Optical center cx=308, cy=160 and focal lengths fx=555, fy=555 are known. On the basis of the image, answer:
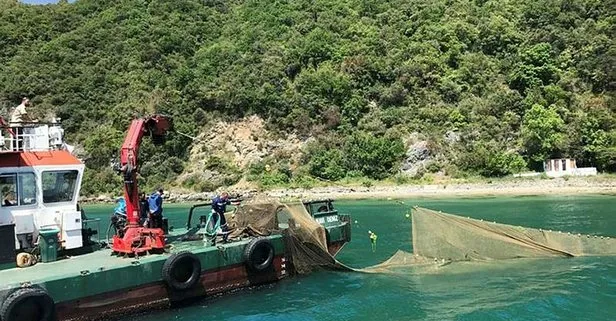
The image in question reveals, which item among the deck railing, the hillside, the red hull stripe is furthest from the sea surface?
the hillside

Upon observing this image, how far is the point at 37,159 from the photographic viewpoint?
14.2m

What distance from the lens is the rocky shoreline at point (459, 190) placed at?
51950 mm

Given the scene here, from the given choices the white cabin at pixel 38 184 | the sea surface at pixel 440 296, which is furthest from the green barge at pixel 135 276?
the white cabin at pixel 38 184

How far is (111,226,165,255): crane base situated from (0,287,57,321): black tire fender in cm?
287

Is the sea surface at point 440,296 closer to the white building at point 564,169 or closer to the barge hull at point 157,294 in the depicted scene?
the barge hull at point 157,294

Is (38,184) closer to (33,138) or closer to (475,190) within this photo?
(33,138)

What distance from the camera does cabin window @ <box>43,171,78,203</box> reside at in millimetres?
14289

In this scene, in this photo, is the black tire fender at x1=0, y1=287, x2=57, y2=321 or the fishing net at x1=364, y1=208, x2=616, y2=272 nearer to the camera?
the black tire fender at x1=0, y1=287, x2=57, y2=321

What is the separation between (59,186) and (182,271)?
3937mm

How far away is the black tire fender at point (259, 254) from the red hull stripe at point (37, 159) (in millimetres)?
5255

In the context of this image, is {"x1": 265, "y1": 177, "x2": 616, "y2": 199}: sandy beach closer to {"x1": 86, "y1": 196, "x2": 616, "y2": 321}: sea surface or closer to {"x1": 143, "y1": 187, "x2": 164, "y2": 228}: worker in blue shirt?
{"x1": 86, "y1": 196, "x2": 616, "y2": 321}: sea surface

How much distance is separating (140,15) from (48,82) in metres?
25.8

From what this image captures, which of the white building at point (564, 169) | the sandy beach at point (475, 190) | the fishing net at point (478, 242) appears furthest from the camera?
the white building at point (564, 169)

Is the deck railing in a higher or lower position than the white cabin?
higher
